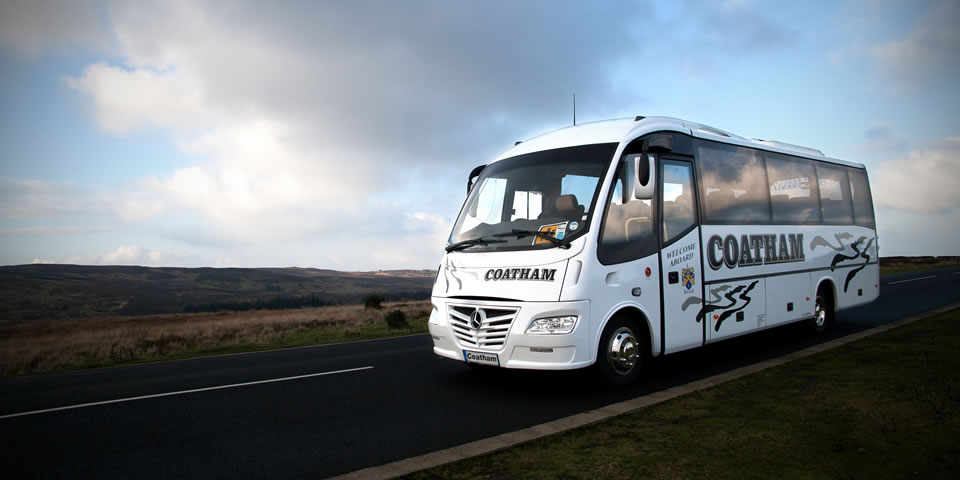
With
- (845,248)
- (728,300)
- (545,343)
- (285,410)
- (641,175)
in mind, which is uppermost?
(641,175)

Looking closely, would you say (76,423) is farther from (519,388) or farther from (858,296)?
(858,296)

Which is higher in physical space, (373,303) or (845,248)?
(845,248)

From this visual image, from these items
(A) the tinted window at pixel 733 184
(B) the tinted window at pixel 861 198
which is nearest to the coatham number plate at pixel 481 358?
(A) the tinted window at pixel 733 184

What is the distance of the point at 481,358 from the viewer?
21.4 ft

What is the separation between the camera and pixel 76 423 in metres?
5.81

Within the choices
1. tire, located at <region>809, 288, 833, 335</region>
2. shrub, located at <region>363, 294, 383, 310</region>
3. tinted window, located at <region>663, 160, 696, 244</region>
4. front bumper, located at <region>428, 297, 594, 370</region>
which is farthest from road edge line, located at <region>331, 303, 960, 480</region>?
shrub, located at <region>363, 294, 383, 310</region>

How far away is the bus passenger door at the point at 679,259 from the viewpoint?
23.9 feet

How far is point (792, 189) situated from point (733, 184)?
2202 millimetres

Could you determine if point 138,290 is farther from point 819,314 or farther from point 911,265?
point 819,314

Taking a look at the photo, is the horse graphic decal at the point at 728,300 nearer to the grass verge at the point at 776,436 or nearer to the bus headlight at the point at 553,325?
the grass verge at the point at 776,436

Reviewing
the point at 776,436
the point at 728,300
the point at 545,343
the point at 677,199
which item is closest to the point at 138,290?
the point at 728,300

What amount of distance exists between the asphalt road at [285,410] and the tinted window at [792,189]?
7.17 feet

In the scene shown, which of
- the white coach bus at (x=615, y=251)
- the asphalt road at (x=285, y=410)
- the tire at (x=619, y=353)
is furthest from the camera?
the tire at (x=619, y=353)

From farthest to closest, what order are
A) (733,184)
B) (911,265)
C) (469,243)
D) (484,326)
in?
(911,265) → (733,184) → (469,243) → (484,326)
